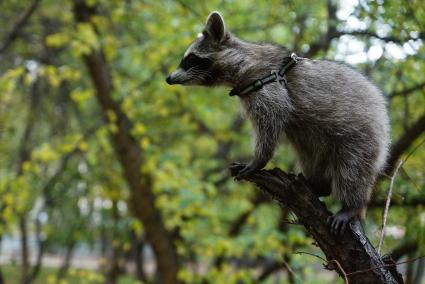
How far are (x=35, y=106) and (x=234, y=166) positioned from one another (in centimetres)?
919

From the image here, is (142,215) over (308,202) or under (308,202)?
under

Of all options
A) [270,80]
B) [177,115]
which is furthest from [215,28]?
[177,115]

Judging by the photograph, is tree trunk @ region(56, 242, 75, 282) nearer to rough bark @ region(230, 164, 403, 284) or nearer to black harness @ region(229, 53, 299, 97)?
black harness @ region(229, 53, 299, 97)

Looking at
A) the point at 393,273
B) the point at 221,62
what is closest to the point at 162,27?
the point at 221,62

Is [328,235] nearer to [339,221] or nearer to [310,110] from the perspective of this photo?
[339,221]

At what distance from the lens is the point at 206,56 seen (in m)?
3.67

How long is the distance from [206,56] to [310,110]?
863 mm

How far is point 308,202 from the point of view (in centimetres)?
308

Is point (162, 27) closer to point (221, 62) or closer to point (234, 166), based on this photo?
point (221, 62)

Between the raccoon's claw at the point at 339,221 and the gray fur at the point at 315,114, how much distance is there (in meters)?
0.18

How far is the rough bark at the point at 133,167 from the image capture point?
7.95 m

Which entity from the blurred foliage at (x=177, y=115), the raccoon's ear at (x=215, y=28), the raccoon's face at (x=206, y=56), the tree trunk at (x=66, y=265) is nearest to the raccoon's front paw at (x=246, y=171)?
the raccoon's face at (x=206, y=56)

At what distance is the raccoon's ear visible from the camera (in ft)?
11.9

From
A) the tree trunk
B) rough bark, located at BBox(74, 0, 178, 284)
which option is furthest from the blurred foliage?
the tree trunk
